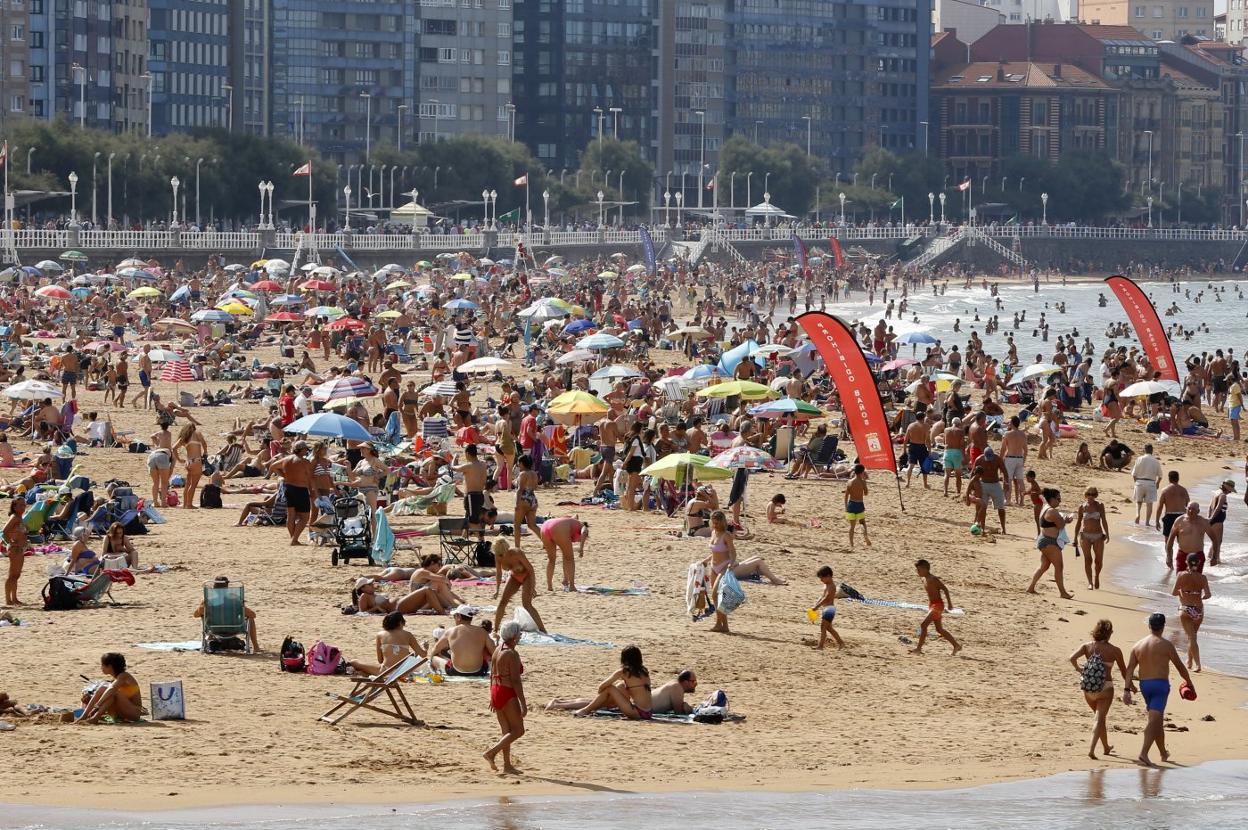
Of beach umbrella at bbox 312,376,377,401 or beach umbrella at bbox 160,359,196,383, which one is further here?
beach umbrella at bbox 160,359,196,383

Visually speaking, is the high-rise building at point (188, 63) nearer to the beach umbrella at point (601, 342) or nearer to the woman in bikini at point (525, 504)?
the beach umbrella at point (601, 342)

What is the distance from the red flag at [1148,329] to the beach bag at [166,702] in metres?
21.2

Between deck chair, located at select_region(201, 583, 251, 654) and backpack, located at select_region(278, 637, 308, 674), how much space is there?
476mm

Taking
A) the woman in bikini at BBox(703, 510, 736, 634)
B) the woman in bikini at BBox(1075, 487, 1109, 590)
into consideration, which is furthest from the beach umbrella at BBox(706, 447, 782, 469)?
the woman in bikini at BBox(703, 510, 736, 634)

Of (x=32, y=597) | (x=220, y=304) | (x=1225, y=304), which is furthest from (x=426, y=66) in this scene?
(x=32, y=597)

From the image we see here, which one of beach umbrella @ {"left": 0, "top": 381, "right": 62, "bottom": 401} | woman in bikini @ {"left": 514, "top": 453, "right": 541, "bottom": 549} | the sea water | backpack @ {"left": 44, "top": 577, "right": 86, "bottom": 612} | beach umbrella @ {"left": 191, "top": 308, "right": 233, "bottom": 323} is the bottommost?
the sea water

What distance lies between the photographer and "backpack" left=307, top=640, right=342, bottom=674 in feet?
49.1

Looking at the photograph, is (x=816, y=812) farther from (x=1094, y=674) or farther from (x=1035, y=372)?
(x=1035, y=372)

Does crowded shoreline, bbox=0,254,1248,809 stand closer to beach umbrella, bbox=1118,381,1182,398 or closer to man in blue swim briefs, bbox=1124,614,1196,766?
man in blue swim briefs, bbox=1124,614,1196,766

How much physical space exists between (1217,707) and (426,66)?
12056cm

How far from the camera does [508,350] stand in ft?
148

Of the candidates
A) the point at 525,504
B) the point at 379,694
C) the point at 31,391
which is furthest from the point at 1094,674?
the point at 31,391

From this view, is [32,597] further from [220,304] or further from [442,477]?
[220,304]

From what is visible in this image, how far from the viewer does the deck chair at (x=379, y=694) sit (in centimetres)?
1376
